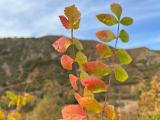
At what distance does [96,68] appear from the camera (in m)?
1.74

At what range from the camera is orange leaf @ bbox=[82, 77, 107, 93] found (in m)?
1.71

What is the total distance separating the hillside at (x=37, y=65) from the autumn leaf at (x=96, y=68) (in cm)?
2628

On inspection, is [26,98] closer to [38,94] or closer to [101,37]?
[101,37]

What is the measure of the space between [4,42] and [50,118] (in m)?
28.5

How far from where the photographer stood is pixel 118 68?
1.83 meters

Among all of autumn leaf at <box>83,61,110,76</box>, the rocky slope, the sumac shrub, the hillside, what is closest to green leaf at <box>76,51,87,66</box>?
the sumac shrub

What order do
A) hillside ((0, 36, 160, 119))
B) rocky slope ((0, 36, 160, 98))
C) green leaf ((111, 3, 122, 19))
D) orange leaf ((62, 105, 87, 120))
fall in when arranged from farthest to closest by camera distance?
1. rocky slope ((0, 36, 160, 98))
2. hillside ((0, 36, 160, 119))
3. green leaf ((111, 3, 122, 19))
4. orange leaf ((62, 105, 87, 120))

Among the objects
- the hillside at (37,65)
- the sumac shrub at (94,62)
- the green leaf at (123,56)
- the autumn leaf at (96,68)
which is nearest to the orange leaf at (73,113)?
the sumac shrub at (94,62)

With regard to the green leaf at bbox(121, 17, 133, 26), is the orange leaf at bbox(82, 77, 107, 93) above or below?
below

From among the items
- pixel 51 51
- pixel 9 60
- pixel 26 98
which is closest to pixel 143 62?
pixel 51 51

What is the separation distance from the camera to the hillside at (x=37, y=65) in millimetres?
32281

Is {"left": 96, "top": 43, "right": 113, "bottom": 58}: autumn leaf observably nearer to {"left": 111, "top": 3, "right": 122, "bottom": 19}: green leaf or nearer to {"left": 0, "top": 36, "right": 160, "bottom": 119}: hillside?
{"left": 111, "top": 3, "right": 122, "bottom": 19}: green leaf

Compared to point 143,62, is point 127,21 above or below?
above

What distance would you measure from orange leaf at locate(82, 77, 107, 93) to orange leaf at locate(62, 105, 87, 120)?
85 millimetres
